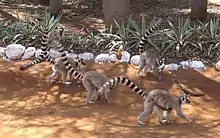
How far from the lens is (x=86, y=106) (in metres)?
7.66

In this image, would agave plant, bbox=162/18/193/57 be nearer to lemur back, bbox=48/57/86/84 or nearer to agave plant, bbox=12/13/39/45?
lemur back, bbox=48/57/86/84

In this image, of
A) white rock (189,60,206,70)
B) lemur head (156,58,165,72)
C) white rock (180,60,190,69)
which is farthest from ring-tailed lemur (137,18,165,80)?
white rock (189,60,206,70)

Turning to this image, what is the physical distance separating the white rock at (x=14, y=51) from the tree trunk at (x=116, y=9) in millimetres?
2343

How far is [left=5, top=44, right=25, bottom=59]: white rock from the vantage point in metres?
10.0

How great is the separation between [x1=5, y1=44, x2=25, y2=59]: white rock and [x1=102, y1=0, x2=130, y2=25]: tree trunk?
234 cm

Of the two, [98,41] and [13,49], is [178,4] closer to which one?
[98,41]

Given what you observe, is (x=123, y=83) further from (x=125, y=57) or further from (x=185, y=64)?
(x=185, y=64)

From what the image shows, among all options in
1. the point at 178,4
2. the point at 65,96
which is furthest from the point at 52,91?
the point at 178,4

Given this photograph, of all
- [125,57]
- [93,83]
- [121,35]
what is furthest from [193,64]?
[93,83]

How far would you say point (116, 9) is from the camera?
11.3 m

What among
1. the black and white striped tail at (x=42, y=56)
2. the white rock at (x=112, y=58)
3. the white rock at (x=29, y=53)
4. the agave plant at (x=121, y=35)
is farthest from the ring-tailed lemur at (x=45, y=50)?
the agave plant at (x=121, y=35)

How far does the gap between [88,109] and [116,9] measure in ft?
14.3

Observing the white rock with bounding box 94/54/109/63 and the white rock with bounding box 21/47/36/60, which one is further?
the white rock with bounding box 21/47/36/60

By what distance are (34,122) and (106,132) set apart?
1.09m
